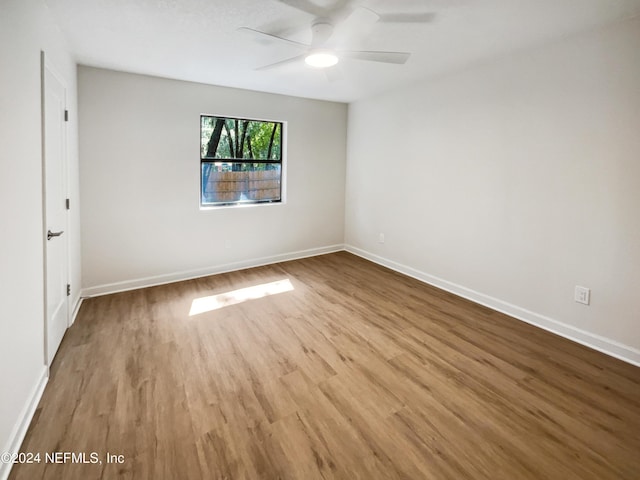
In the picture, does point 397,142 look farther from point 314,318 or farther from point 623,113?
point 314,318

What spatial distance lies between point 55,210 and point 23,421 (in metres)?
1.46

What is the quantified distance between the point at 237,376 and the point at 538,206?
2886 millimetres

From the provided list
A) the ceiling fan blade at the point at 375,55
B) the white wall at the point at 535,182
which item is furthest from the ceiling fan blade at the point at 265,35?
the white wall at the point at 535,182

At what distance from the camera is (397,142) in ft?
14.5

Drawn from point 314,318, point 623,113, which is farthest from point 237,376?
point 623,113

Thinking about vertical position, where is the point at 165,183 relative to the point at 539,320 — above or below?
above

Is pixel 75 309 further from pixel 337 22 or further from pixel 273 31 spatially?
pixel 337 22

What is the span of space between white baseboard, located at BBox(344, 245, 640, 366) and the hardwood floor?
9 cm

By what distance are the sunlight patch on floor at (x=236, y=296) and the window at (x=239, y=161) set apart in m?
1.29

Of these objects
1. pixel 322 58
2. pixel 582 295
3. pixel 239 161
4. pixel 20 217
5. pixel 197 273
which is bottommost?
pixel 197 273

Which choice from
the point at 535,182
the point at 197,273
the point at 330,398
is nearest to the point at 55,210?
the point at 197,273

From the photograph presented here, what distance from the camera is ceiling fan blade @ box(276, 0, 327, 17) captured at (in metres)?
2.05

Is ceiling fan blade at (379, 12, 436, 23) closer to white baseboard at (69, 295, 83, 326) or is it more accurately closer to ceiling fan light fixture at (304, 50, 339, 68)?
ceiling fan light fixture at (304, 50, 339, 68)

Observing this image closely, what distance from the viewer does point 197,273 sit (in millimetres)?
4281
